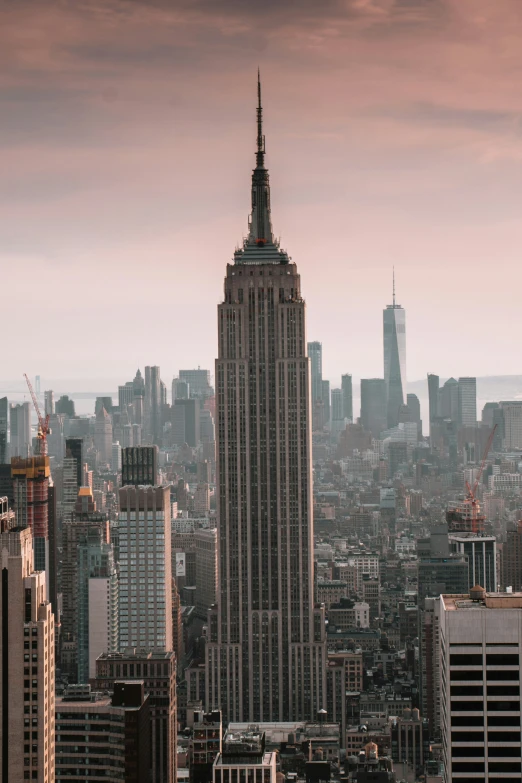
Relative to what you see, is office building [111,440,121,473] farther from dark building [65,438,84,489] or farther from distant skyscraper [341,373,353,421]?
distant skyscraper [341,373,353,421]

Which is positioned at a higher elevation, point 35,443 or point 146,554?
point 35,443

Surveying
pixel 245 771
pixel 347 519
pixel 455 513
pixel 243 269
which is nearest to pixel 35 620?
Result: pixel 245 771

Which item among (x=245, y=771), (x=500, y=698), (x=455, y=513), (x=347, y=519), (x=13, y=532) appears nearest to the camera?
(x=500, y=698)

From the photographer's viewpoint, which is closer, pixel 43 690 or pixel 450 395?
pixel 43 690

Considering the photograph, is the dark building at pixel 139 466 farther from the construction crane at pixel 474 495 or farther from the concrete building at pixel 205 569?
the construction crane at pixel 474 495

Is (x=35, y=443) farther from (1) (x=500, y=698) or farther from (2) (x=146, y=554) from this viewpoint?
(1) (x=500, y=698)
